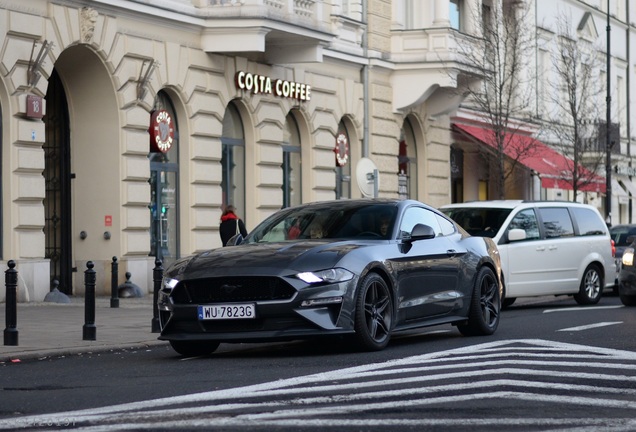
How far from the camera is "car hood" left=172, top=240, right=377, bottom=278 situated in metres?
13.0

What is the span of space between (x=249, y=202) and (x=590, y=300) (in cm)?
886

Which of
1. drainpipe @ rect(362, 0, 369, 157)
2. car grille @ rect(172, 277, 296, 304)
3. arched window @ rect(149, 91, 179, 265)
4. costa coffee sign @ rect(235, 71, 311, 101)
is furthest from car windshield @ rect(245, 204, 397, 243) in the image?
drainpipe @ rect(362, 0, 369, 157)

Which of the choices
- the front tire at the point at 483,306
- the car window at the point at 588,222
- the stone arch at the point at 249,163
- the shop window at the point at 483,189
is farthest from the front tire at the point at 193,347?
the shop window at the point at 483,189

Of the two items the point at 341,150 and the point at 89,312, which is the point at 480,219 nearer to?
the point at 89,312

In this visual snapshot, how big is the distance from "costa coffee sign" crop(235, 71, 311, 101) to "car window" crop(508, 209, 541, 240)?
27.8ft

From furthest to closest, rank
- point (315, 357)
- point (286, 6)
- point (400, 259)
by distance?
point (286, 6) < point (400, 259) < point (315, 357)

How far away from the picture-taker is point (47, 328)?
17984 millimetres

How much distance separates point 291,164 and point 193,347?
2020 centimetres

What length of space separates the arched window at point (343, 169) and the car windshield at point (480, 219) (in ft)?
38.7

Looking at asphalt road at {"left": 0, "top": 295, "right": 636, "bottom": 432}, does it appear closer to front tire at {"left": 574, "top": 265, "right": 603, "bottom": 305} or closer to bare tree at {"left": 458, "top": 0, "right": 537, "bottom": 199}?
front tire at {"left": 574, "top": 265, "right": 603, "bottom": 305}

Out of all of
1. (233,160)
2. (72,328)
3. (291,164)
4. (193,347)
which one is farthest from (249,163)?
(193,347)

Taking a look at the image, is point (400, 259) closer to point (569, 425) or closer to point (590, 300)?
point (569, 425)

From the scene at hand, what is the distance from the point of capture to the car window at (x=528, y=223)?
2381 centimetres

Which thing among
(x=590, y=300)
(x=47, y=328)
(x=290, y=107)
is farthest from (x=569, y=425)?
(x=290, y=107)
